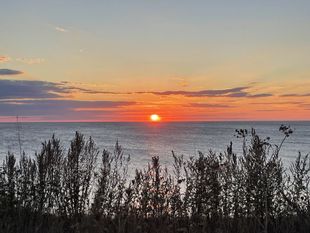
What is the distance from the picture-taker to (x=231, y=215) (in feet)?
21.4

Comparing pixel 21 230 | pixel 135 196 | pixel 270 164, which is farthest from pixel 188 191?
pixel 21 230

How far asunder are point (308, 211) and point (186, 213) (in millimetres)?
2021

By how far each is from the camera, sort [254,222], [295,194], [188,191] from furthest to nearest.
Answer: [295,194] → [188,191] → [254,222]

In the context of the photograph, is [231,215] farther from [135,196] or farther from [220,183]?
[135,196]

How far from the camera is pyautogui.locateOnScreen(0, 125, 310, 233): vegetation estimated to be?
19.9 ft

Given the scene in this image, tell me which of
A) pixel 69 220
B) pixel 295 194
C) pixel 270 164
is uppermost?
pixel 270 164

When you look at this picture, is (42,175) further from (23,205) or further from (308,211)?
(308,211)

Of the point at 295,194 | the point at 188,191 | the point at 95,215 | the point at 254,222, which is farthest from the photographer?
the point at 295,194

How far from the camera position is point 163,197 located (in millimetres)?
7066

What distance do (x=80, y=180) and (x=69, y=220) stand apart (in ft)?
3.00

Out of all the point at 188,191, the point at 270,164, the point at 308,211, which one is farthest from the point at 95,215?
the point at 308,211

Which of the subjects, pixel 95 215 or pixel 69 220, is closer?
pixel 95 215

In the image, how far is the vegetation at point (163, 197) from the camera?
6066 millimetres

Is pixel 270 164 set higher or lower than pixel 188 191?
higher
